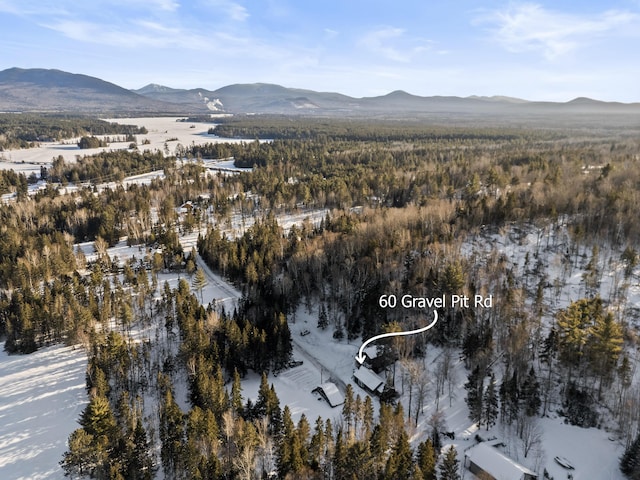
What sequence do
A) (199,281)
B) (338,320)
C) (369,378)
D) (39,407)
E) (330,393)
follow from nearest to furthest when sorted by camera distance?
(39,407), (330,393), (369,378), (338,320), (199,281)

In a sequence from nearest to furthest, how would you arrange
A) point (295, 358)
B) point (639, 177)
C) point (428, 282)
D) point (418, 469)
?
point (418, 469) < point (295, 358) < point (428, 282) < point (639, 177)

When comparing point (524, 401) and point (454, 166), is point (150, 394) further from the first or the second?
point (454, 166)

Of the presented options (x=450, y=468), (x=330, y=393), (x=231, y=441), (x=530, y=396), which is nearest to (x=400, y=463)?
(x=450, y=468)

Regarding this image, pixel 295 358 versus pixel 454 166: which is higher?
pixel 454 166

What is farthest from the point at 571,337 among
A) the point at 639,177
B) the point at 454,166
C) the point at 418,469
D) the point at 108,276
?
the point at 454,166

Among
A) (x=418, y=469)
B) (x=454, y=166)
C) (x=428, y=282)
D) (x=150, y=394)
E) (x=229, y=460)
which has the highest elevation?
(x=454, y=166)

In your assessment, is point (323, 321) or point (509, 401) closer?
point (509, 401)

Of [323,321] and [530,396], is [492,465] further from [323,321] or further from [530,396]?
[323,321]
